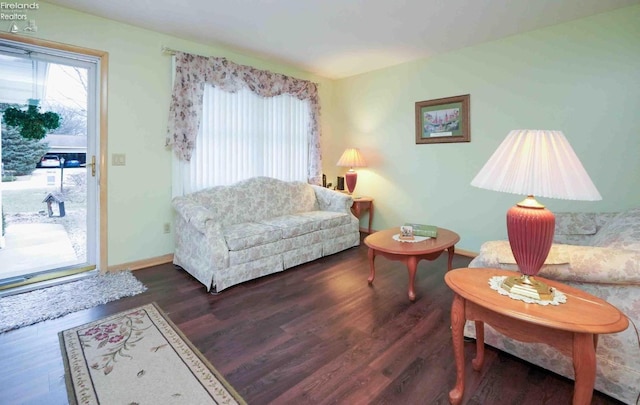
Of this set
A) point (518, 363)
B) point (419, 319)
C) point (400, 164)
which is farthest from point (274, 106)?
point (518, 363)

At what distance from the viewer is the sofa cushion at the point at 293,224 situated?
3209mm

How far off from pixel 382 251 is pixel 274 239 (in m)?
1.11

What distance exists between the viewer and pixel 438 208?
13.0ft

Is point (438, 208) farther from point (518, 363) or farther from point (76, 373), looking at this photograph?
point (76, 373)

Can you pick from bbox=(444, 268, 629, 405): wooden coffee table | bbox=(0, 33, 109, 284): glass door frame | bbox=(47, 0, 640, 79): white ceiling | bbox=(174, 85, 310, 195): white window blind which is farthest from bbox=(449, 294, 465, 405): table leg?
bbox=(0, 33, 109, 284): glass door frame

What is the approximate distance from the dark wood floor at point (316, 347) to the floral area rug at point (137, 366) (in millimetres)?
70

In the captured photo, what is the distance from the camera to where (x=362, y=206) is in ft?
15.1

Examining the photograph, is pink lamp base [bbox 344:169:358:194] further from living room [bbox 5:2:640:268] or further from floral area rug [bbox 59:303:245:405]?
floral area rug [bbox 59:303:245:405]

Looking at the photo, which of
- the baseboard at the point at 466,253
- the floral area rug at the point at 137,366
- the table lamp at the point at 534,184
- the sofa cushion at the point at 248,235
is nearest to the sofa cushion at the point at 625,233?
the table lamp at the point at 534,184

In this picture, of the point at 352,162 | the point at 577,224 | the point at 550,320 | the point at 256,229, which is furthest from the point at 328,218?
the point at 550,320

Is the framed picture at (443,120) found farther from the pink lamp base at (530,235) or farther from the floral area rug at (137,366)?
the floral area rug at (137,366)

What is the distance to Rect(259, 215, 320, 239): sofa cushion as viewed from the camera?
3.21 m

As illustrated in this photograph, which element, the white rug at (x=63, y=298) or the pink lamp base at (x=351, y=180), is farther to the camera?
the pink lamp base at (x=351, y=180)

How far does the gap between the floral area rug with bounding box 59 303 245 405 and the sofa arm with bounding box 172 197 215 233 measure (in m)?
0.84
